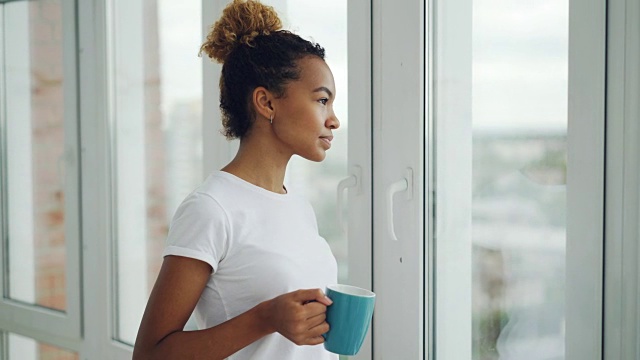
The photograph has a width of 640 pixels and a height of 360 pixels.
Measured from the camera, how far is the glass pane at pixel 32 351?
2.31 metres

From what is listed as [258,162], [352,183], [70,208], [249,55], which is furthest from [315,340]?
[70,208]

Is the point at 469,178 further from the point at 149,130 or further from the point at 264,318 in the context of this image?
the point at 149,130

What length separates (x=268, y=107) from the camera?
3.37 feet

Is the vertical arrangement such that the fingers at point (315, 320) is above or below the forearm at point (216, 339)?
above

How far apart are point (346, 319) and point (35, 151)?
1850 mm

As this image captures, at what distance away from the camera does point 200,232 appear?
2.97ft

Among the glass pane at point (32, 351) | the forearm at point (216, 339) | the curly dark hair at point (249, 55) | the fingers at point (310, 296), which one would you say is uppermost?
the curly dark hair at point (249, 55)

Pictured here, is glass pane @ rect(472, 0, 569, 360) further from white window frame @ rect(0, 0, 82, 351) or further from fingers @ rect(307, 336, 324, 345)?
white window frame @ rect(0, 0, 82, 351)

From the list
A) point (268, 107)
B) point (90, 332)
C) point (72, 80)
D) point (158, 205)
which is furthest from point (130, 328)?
point (268, 107)

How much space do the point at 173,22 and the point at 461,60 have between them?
990 millimetres

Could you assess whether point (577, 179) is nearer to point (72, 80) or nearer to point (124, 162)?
point (124, 162)

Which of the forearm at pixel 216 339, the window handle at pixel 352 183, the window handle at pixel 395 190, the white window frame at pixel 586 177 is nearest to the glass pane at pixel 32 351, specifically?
the window handle at pixel 352 183

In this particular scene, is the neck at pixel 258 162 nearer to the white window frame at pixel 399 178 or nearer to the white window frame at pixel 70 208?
the white window frame at pixel 399 178

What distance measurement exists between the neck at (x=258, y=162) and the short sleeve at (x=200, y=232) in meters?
0.11
